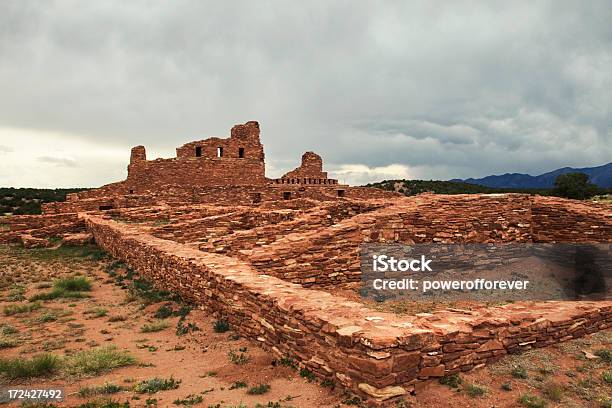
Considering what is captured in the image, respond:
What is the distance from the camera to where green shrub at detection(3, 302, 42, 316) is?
8102mm

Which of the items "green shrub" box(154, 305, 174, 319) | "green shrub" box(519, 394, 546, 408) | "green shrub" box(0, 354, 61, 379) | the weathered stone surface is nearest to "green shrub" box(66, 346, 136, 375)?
"green shrub" box(0, 354, 61, 379)

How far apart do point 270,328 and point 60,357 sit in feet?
9.61

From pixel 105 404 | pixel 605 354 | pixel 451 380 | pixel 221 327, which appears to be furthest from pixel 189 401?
pixel 605 354

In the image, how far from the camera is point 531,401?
404 cm

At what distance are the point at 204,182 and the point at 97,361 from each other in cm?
2100

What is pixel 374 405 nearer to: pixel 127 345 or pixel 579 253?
pixel 127 345

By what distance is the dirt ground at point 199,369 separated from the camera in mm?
4266

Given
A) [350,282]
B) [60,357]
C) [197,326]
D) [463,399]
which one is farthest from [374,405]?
[350,282]

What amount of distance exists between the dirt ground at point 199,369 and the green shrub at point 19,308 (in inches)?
0.8

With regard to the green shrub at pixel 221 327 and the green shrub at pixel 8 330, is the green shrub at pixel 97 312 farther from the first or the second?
the green shrub at pixel 221 327

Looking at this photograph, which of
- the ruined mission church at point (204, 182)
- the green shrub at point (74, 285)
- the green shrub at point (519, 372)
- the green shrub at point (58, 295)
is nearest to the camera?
the green shrub at point (519, 372)

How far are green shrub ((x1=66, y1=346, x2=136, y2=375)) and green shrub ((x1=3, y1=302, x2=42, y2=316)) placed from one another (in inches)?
128

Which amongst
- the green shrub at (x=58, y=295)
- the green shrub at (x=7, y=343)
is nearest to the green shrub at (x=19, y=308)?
the green shrub at (x=58, y=295)

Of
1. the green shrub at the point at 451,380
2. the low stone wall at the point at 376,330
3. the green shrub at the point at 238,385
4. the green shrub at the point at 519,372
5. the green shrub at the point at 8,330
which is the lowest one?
the green shrub at the point at 238,385
